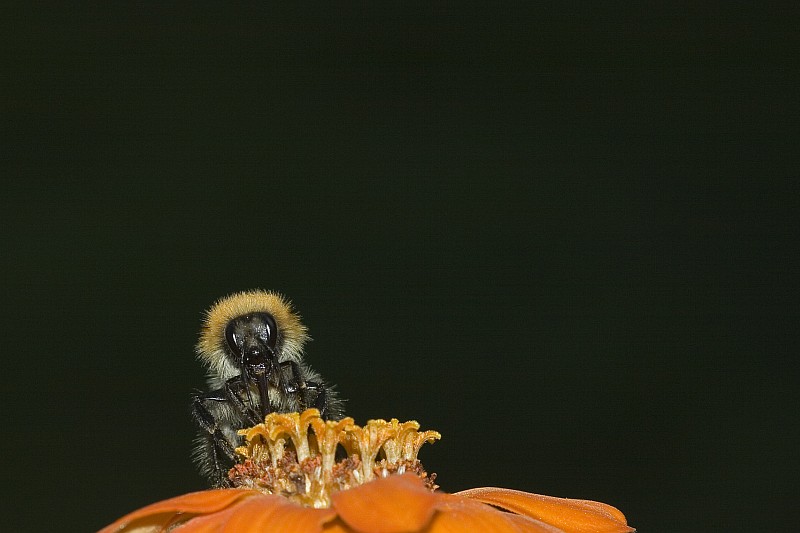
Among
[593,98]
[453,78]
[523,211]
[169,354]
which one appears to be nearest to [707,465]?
[523,211]

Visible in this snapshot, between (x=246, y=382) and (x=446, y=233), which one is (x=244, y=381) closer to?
(x=246, y=382)

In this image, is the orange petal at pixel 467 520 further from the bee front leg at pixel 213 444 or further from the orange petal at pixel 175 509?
the bee front leg at pixel 213 444

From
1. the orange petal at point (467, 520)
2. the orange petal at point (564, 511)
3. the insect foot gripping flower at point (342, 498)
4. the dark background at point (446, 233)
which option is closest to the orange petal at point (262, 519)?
the insect foot gripping flower at point (342, 498)

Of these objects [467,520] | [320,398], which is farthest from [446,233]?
[467,520]

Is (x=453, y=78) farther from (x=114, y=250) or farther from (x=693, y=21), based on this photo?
(x=114, y=250)

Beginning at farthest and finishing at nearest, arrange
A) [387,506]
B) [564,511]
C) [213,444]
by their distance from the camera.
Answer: [213,444], [564,511], [387,506]

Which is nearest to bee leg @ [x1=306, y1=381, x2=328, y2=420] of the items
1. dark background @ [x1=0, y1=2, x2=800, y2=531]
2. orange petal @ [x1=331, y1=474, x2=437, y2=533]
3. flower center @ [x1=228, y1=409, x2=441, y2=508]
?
flower center @ [x1=228, y1=409, x2=441, y2=508]
